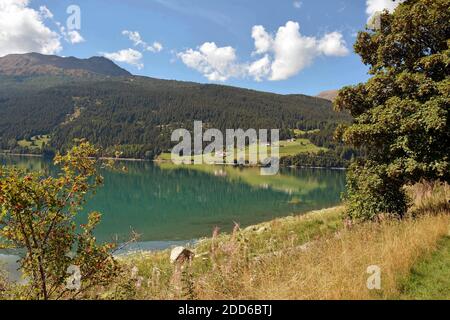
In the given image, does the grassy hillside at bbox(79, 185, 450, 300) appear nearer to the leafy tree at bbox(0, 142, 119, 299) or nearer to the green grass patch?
the green grass patch

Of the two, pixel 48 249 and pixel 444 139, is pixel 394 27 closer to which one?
pixel 444 139

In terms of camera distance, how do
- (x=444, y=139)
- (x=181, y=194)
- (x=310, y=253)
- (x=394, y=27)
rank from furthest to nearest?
(x=181, y=194) → (x=394, y=27) → (x=444, y=139) → (x=310, y=253)

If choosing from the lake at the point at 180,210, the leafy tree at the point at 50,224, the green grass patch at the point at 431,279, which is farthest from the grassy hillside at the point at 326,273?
the lake at the point at 180,210

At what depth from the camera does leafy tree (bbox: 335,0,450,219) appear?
14.3 meters

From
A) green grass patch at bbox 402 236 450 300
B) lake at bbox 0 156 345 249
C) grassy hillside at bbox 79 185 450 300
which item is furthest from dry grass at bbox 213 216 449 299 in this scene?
lake at bbox 0 156 345 249

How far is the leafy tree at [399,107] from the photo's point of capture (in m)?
14.3

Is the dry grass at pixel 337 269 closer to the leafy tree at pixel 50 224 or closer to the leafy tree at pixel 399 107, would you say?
the leafy tree at pixel 50 224

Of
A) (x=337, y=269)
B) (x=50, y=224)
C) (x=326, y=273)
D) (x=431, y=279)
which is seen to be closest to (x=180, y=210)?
(x=50, y=224)

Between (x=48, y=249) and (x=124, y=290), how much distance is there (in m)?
2.19

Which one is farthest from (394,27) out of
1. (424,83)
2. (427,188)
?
(427,188)

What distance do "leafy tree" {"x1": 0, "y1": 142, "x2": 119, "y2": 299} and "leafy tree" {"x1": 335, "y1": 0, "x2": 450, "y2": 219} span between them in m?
11.2

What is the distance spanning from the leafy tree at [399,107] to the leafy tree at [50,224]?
11193 millimetres
